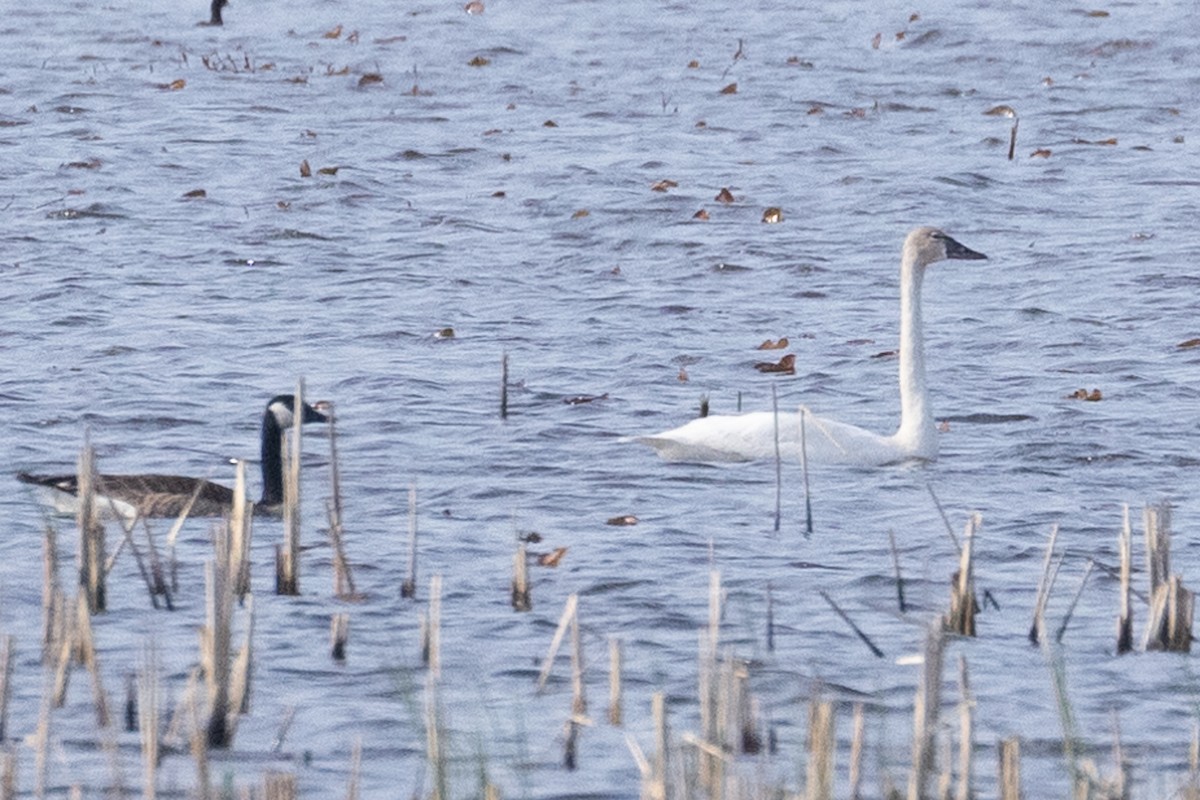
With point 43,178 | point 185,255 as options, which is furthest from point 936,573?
point 43,178

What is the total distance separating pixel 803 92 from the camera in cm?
2666

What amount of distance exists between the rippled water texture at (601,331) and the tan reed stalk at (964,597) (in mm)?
76

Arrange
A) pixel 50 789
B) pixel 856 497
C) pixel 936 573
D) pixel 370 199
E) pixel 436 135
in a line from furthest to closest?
pixel 436 135
pixel 370 199
pixel 856 497
pixel 936 573
pixel 50 789

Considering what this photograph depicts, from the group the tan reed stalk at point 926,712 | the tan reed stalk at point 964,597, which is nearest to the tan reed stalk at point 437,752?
the tan reed stalk at point 926,712

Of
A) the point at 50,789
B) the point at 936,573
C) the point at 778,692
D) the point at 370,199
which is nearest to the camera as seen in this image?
the point at 50,789

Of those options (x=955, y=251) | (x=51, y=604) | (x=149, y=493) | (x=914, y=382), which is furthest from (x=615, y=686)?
(x=955, y=251)

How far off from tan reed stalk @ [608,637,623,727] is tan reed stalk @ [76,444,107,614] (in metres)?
1.63

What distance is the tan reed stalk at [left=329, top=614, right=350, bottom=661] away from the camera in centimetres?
778

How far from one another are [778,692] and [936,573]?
1992 mm

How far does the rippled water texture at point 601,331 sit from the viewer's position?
7633mm

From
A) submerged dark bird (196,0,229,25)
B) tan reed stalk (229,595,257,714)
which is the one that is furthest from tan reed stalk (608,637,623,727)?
submerged dark bird (196,0,229,25)

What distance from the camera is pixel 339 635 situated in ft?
25.6

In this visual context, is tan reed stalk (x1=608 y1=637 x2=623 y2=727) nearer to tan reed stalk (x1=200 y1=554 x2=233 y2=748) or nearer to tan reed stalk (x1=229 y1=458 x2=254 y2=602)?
tan reed stalk (x1=200 y1=554 x2=233 y2=748)

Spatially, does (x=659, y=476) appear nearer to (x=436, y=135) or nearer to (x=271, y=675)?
(x=271, y=675)
